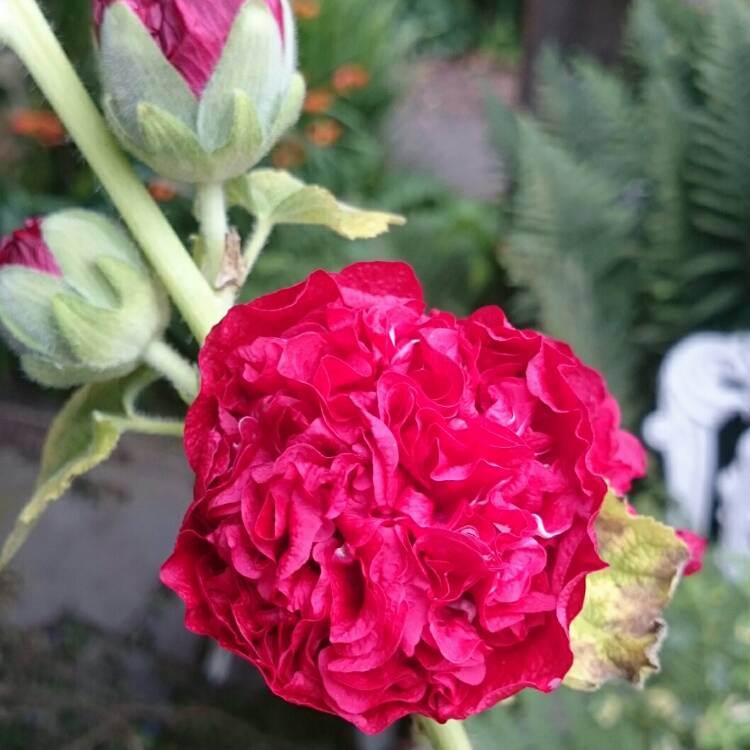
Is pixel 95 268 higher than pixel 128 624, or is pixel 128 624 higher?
pixel 95 268

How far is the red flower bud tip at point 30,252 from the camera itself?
288mm

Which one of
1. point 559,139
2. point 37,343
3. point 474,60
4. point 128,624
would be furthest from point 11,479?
point 474,60

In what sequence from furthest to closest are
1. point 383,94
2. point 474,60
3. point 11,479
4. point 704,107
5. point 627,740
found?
point 474,60, point 383,94, point 11,479, point 704,107, point 627,740

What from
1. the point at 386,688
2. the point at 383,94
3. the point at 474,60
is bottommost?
the point at 474,60

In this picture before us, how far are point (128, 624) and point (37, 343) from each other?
0.94 metres

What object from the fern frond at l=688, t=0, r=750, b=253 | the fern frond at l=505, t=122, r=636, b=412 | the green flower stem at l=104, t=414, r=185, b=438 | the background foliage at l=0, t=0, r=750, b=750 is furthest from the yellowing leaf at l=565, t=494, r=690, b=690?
the fern frond at l=688, t=0, r=750, b=253

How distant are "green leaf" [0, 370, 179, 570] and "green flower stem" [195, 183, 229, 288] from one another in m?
0.05

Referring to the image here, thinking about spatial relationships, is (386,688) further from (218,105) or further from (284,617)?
(218,105)

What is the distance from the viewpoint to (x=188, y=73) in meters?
0.27

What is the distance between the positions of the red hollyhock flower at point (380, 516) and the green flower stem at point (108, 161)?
38 millimetres

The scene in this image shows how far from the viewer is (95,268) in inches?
11.4

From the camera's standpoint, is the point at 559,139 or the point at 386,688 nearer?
the point at 386,688

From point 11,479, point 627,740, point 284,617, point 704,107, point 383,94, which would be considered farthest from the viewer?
point 383,94

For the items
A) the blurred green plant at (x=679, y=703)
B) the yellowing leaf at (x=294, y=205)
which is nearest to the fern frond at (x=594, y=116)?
the blurred green plant at (x=679, y=703)
